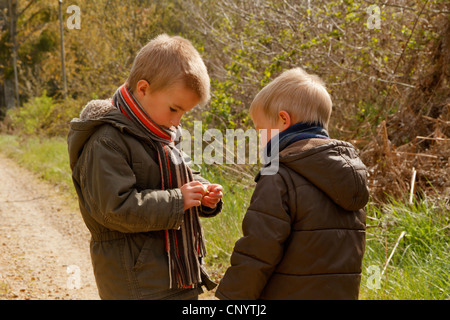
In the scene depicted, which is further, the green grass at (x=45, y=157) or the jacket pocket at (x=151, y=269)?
the green grass at (x=45, y=157)

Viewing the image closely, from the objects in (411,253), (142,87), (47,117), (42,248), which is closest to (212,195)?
(142,87)

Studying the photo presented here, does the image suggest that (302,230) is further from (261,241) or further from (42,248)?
(42,248)

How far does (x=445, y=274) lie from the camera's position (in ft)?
9.04

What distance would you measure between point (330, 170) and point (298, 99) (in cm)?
30

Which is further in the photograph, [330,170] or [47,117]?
[47,117]

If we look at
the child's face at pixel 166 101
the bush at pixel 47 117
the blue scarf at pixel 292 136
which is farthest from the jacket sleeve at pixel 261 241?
the bush at pixel 47 117

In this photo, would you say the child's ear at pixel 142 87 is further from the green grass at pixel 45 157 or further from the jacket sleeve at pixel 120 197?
the green grass at pixel 45 157

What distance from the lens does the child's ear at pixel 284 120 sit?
1.81 metres

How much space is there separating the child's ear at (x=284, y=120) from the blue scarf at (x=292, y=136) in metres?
0.02

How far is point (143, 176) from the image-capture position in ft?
5.85

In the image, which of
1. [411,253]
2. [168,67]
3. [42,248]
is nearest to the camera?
[168,67]

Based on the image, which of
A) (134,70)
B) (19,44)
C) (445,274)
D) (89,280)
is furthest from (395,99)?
(19,44)
